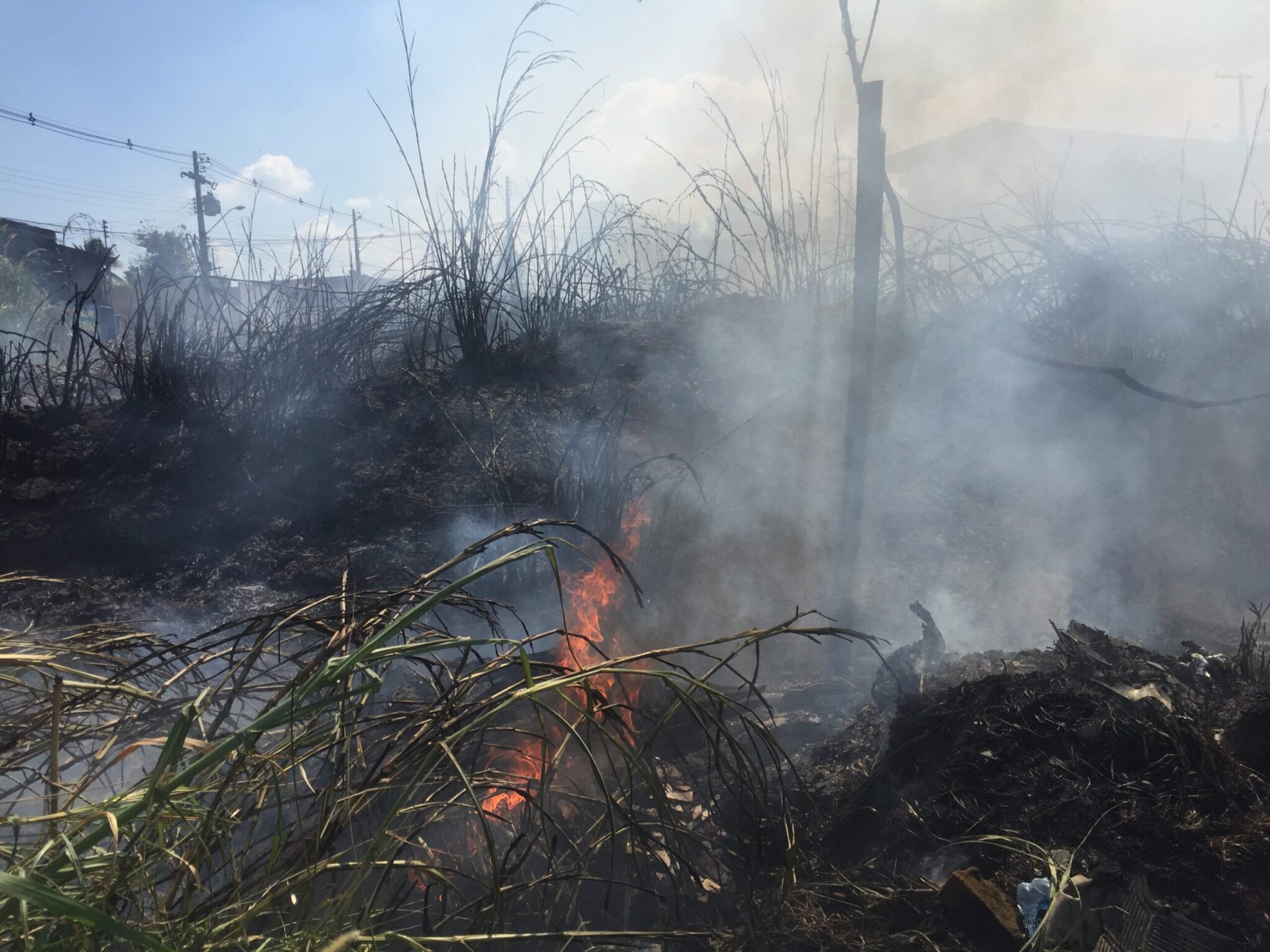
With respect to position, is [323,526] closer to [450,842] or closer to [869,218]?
[450,842]

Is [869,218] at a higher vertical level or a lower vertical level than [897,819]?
higher

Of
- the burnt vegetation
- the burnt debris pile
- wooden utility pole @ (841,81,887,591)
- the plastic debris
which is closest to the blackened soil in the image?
the burnt vegetation

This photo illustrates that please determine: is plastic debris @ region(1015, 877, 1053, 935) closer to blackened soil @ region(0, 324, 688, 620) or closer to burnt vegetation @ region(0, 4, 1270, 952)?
burnt vegetation @ region(0, 4, 1270, 952)

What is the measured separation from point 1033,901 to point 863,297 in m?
3.48

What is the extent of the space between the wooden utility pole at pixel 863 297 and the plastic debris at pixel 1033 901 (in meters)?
2.75

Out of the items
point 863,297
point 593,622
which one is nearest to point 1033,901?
point 593,622

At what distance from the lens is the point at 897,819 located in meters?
2.84

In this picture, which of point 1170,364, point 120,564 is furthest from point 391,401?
point 1170,364

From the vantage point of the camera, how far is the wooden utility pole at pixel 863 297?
4746 millimetres

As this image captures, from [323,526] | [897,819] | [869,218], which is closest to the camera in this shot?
[897,819]

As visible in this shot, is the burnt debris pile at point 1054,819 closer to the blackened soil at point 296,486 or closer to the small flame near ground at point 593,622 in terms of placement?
the small flame near ground at point 593,622

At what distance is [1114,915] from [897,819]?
2.48 feet

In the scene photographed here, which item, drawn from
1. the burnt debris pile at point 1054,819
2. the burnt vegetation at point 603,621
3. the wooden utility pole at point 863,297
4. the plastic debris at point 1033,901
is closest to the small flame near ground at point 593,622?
the burnt vegetation at point 603,621

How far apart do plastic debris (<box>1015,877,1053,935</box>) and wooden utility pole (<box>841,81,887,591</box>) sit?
275cm
